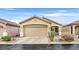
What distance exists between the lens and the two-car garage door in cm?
924

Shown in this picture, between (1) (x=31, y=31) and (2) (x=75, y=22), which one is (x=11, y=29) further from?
(2) (x=75, y=22)

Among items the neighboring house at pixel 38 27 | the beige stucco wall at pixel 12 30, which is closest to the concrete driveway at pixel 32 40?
the neighboring house at pixel 38 27

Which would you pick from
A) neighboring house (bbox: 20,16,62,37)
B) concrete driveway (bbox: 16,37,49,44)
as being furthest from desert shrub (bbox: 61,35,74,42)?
concrete driveway (bbox: 16,37,49,44)

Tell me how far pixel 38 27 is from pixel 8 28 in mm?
1344

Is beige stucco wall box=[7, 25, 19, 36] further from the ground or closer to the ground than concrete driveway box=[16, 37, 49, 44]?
further from the ground

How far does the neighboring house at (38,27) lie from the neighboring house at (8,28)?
272mm

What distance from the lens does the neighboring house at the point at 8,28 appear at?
29.9 ft

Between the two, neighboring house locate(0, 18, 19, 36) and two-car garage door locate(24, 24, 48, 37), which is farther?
two-car garage door locate(24, 24, 48, 37)

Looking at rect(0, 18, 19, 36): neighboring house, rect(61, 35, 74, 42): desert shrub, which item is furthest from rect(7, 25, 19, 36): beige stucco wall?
rect(61, 35, 74, 42): desert shrub

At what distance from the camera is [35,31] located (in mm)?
9359

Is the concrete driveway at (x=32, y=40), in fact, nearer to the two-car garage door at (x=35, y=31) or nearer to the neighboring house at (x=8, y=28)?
the two-car garage door at (x=35, y=31)

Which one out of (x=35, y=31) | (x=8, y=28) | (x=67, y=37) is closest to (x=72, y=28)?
(x=67, y=37)

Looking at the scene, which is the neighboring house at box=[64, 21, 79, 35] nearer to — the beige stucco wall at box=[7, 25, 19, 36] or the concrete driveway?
the concrete driveway
